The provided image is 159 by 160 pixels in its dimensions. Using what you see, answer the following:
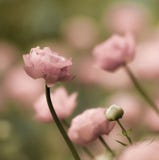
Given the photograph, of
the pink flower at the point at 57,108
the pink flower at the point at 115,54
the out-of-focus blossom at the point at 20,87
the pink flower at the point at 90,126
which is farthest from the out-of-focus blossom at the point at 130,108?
the pink flower at the point at 90,126

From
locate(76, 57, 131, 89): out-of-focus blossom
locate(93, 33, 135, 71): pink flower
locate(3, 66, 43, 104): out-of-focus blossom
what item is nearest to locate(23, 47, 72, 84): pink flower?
locate(93, 33, 135, 71): pink flower

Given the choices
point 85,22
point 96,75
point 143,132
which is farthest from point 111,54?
point 85,22

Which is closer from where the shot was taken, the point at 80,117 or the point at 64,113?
the point at 80,117

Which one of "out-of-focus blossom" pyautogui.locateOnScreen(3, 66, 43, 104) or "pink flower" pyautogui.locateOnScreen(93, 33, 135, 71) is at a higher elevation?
"out-of-focus blossom" pyautogui.locateOnScreen(3, 66, 43, 104)

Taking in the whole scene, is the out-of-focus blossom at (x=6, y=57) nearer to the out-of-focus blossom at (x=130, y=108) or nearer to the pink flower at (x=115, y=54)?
the out-of-focus blossom at (x=130, y=108)

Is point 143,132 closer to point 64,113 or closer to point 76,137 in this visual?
point 64,113

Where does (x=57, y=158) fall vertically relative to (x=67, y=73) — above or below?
above

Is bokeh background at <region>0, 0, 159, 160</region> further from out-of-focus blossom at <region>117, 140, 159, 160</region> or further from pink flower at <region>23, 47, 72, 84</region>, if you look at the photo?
out-of-focus blossom at <region>117, 140, 159, 160</region>
